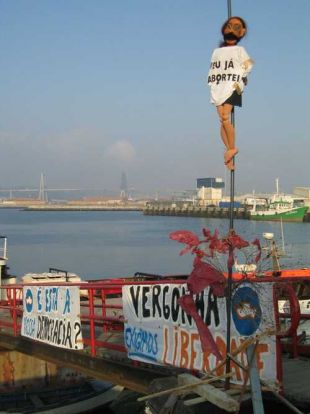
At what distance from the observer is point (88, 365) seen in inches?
364

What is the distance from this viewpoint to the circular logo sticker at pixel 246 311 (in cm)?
627

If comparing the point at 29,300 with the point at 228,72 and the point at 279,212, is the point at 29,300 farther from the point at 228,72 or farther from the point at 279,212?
the point at 279,212

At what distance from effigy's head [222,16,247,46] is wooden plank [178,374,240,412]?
3423mm

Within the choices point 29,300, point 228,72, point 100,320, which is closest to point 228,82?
point 228,72

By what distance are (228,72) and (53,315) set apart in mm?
5410

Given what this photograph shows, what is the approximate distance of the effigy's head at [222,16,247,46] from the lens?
20.4 feet

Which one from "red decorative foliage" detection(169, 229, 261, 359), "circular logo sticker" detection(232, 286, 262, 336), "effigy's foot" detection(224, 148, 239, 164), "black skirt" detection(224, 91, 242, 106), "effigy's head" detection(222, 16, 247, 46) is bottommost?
"circular logo sticker" detection(232, 286, 262, 336)

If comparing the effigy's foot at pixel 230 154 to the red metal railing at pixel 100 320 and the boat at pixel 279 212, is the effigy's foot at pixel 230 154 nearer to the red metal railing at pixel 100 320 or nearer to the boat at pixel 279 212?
the red metal railing at pixel 100 320

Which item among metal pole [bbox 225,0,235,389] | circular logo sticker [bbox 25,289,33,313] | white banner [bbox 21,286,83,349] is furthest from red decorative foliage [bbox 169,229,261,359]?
circular logo sticker [bbox 25,289,33,313]

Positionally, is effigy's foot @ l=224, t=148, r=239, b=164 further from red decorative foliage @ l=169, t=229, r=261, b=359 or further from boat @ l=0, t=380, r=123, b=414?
boat @ l=0, t=380, r=123, b=414

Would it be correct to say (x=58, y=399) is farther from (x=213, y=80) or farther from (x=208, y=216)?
(x=208, y=216)

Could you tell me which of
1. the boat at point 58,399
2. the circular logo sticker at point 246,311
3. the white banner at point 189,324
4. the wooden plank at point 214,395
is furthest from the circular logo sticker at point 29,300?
the circular logo sticker at point 246,311

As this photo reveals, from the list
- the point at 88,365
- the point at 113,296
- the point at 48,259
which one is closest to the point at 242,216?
the point at 48,259

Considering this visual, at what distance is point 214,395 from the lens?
591 cm
